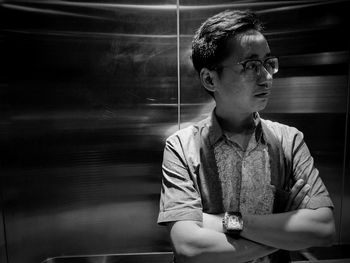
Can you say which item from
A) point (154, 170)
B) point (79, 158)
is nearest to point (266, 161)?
point (154, 170)

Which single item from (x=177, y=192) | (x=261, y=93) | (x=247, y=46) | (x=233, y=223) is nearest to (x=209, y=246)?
(x=233, y=223)

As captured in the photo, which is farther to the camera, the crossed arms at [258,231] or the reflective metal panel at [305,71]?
the reflective metal panel at [305,71]

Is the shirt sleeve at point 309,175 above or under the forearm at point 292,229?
above

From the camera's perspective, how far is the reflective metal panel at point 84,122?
1.85m

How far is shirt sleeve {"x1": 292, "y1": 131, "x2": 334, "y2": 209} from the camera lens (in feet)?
3.94

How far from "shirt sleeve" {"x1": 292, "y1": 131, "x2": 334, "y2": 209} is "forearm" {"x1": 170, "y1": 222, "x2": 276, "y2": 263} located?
11.4 inches

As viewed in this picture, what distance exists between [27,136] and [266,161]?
1523mm

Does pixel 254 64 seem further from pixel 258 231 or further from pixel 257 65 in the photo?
pixel 258 231

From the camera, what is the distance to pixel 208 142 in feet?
4.39

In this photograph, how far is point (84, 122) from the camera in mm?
1938

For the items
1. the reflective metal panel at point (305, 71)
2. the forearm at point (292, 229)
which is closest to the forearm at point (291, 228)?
the forearm at point (292, 229)

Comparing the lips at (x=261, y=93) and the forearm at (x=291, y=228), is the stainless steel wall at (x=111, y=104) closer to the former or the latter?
the lips at (x=261, y=93)

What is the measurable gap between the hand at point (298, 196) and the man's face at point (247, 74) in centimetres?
37

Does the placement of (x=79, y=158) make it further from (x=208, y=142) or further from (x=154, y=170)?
(x=208, y=142)
